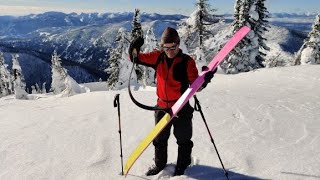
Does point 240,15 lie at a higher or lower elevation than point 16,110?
higher

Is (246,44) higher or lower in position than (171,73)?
lower

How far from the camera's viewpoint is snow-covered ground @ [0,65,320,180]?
611 centimetres

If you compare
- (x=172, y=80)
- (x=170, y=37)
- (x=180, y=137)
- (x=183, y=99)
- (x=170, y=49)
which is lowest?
(x=180, y=137)

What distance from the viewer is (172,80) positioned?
5.45 meters

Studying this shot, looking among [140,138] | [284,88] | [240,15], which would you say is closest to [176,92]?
[140,138]

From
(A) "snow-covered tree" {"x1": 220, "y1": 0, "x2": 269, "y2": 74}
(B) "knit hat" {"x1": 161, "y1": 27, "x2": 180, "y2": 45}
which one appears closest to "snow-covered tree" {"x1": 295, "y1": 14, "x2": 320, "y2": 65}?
(A) "snow-covered tree" {"x1": 220, "y1": 0, "x2": 269, "y2": 74}

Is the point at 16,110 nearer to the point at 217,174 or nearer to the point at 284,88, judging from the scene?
the point at 217,174

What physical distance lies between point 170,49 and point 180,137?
1.46 m

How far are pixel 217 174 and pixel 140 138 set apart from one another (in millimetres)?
2624

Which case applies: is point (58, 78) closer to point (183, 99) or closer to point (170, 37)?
point (170, 37)

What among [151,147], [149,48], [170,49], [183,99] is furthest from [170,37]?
[149,48]

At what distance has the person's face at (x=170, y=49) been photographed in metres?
5.33

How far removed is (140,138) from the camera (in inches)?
317

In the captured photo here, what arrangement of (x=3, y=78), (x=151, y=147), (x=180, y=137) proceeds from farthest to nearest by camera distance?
(x=3, y=78) → (x=151, y=147) → (x=180, y=137)
